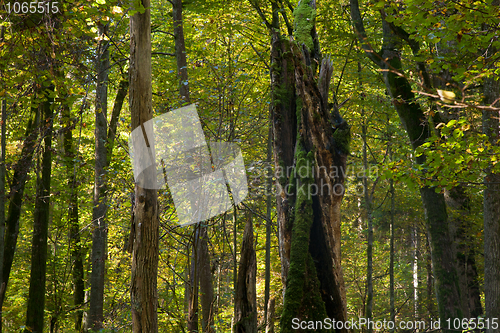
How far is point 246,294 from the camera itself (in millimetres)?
4973

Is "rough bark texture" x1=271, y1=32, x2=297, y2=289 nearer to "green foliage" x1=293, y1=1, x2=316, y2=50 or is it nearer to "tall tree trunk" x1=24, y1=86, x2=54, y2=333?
"green foliage" x1=293, y1=1, x2=316, y2=50

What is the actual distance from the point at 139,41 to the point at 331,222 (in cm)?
340

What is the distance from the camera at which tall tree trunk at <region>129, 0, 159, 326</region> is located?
14.0 ft

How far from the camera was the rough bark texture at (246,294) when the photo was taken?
4.88 meters

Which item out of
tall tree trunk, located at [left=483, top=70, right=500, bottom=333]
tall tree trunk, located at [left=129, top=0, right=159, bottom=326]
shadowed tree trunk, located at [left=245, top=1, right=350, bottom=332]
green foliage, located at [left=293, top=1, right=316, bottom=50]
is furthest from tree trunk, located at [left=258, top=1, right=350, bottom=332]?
tall tree trunk, located at [left=483, top=70, right=500, bottom=333]

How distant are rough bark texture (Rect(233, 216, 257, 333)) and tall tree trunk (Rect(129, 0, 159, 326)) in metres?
1.13

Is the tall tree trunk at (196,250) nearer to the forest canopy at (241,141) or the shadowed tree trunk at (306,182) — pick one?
the forest canopy at (241,141)

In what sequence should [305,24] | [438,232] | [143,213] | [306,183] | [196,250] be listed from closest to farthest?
[143,213] < [306,183] < [196,250] < [305,24] < [438,232]

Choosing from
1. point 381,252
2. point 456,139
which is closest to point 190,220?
point 456,139

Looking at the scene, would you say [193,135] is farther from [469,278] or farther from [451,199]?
[469,278]

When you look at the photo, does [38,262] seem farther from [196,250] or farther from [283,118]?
[283,118]

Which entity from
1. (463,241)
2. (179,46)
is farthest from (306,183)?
(463,241)

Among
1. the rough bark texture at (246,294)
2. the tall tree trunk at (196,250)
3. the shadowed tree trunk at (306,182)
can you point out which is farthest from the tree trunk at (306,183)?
the tall tree trunk at (196,250)

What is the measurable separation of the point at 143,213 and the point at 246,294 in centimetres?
181
